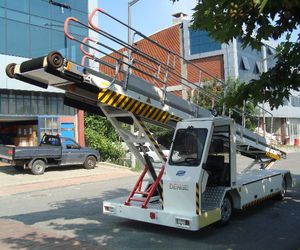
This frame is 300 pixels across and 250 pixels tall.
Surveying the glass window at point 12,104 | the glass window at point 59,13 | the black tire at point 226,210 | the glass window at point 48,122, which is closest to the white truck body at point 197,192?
the black tire at point 226,210

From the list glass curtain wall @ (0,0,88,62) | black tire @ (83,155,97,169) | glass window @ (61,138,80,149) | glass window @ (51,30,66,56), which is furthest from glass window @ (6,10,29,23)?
black tire @ (83,155,97,169)

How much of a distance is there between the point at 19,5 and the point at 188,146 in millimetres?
18938

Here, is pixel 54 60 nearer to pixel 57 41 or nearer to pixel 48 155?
pixel 48 155

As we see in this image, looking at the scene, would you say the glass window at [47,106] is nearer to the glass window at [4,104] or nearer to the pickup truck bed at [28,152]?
the glass window at [4,104]

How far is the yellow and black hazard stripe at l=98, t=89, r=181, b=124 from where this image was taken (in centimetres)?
744

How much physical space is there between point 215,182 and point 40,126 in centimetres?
1776

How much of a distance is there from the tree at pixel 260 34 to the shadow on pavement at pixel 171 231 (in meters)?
3.31

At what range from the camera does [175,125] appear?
9195 millimetres

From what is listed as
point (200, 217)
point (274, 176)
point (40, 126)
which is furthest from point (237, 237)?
point (40, 126)

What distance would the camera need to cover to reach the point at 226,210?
8547 millimetres

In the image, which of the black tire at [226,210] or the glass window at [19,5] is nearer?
→ the black tire at [226,210]

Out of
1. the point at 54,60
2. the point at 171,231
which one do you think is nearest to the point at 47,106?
the point at 171,231

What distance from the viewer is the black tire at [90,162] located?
70.7 feet

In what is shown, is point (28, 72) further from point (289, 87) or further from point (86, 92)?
point (289, 87)
